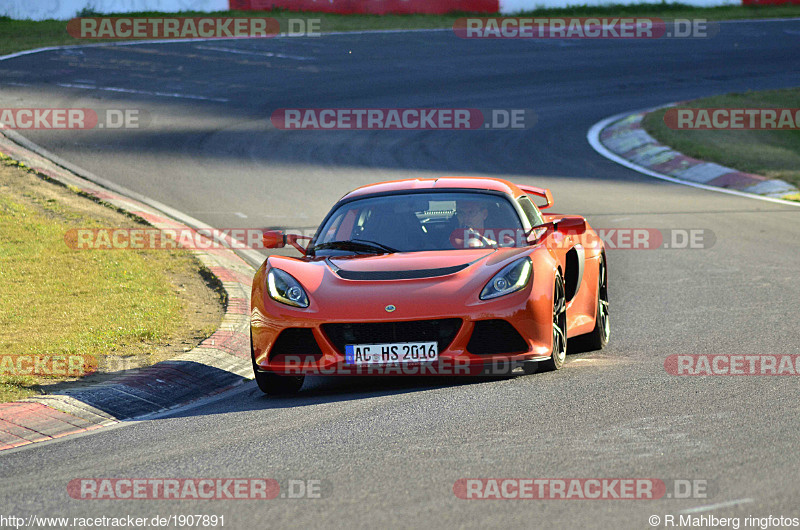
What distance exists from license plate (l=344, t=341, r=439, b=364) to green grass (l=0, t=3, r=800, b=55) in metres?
23.5

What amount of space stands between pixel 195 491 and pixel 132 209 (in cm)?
956

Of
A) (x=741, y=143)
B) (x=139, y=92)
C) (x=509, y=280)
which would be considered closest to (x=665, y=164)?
(x=741, y=143)

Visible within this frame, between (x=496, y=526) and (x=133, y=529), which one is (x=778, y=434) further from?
(x=133, y=529)

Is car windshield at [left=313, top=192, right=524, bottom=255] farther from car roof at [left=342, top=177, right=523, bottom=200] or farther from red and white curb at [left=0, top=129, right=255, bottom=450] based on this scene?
red and white curb at [left=0, top=129, right=255, bottom=450]

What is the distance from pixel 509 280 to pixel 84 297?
448 cm

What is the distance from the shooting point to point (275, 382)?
7.07 metres

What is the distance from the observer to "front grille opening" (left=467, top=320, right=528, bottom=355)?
6.64 metres

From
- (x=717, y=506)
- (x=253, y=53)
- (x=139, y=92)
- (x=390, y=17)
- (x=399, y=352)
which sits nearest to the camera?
(x=717, y=506)

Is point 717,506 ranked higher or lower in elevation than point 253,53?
lower

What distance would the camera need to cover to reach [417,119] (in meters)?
23.3

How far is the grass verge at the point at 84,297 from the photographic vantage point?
310 inches

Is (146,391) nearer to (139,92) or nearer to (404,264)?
(404,264)

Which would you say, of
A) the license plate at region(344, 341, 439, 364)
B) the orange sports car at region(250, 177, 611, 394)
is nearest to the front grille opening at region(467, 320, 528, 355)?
the orange sports car at region(250, 177, 611, 394)


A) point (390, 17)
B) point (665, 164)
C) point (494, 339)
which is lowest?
point (494, 339)
